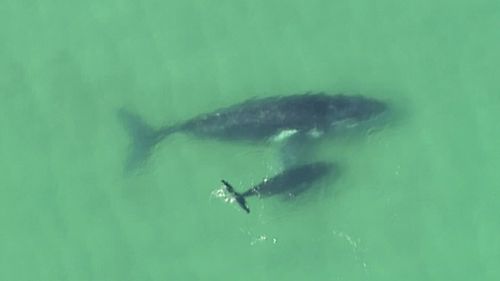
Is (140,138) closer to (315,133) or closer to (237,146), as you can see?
(237,146)

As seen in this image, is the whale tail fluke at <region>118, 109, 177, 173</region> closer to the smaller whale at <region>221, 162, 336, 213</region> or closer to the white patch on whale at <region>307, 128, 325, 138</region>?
the smaller whale at <region>221, 162, 336, 213</region>

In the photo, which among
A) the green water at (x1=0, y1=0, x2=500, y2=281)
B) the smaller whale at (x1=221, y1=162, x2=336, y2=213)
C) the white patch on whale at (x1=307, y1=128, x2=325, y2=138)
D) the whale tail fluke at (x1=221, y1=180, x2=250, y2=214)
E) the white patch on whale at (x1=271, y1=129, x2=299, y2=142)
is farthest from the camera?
the white patch on whale at (x1=307, y1=128, x2=325, y2=138)

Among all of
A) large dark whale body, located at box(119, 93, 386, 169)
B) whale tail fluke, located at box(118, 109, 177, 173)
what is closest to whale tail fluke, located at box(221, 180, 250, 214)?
large dark whale body, located at box(119, 93, 386, 169)

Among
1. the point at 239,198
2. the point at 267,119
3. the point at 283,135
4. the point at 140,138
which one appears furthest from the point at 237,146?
the point at 140,138

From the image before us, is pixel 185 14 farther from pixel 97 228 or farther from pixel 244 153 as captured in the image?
pixel 97 228

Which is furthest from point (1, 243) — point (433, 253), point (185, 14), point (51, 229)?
point (433, 253)

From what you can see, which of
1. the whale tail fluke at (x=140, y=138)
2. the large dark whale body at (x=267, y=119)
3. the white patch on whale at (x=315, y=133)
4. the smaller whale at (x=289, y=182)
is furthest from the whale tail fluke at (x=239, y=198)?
the white patch on whale at (x=315, y=133)

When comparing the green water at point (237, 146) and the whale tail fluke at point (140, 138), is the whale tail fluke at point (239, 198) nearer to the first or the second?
the green water at point (237, 146)
